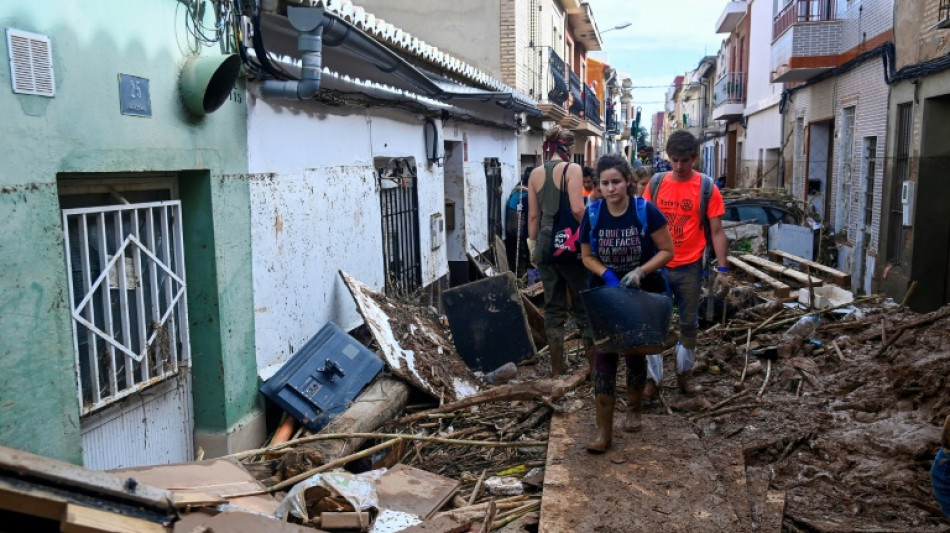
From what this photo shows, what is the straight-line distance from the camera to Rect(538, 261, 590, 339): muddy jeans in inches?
235

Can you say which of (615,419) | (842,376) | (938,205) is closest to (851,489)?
(615,419)

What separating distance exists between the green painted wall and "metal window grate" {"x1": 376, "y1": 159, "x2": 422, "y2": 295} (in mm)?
3203

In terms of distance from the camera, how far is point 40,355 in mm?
3367

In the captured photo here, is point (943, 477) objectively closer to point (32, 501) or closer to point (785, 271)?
point (32, 501)

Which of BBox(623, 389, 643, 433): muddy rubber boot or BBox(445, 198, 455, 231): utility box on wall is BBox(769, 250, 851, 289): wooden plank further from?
BBox(623, 389, 643, 433): muddy rubber boot

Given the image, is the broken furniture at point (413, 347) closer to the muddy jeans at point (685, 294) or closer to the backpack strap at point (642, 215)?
the muddy jeans at point (685, 294)

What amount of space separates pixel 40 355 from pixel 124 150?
1.11 metres

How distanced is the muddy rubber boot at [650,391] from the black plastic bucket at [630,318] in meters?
1.32

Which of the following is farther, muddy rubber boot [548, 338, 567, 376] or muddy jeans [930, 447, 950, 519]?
muddy rubber boot [548, 338, 567, 376]

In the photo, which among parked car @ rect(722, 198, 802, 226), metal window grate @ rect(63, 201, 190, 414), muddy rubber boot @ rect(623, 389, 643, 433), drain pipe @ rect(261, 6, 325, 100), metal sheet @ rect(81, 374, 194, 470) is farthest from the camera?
parked car @ rect(722, 198, 802, 226)

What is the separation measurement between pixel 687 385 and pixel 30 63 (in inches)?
177

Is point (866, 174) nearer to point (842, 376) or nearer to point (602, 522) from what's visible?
point (842, 376)

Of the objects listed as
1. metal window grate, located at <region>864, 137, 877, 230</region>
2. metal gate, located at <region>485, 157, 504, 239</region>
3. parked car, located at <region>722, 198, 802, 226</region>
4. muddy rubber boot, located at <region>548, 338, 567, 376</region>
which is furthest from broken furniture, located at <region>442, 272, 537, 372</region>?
parked car, located at <region>722, 198, 802, 226</region>

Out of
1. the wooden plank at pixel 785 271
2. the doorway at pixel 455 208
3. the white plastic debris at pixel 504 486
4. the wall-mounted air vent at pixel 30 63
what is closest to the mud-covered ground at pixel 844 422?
the white plastic debris at pixel 504 486
